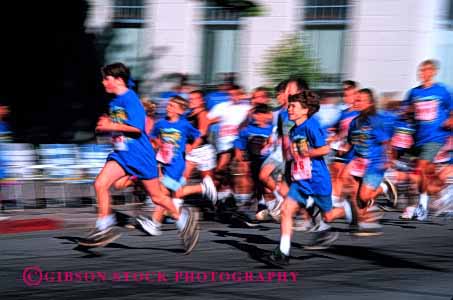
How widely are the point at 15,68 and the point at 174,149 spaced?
1020 cm

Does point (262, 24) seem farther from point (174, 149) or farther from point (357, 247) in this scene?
point (357, 247)

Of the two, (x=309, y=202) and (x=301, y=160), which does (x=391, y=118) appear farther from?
(x=301, y=160)

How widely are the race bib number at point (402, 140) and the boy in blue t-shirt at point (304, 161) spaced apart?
4.20 m

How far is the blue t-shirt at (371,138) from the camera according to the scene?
35.7 feet

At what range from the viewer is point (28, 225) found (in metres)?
11.7

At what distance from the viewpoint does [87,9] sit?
19.7 m

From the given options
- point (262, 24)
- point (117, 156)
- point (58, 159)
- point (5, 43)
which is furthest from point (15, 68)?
point (117, 156)

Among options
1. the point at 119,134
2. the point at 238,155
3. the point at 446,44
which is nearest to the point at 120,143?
the point at 119,134

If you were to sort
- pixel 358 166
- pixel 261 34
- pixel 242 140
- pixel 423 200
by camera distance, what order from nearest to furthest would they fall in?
pixel 358 166
pixel 423 200
pixel 242 140
pixel 261 34

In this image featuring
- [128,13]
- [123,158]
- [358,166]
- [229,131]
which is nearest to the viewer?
[123,158]

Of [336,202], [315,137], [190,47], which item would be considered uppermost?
[190,47]

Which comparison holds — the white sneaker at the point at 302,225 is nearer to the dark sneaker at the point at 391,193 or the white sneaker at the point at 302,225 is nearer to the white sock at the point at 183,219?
the white sock at the point at 183,219

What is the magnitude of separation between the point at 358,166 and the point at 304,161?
2.28 m

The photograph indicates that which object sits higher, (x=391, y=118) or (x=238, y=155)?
(x=391, y=118)
